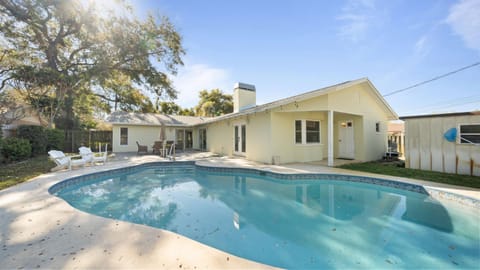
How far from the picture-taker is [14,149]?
30.8 feet

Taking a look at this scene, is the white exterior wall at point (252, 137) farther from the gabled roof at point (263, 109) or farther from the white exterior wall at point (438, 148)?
the white exterior wall at point (438, 148)

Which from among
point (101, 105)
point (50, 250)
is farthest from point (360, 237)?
point (101, 105)

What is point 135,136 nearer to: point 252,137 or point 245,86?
point 245,86

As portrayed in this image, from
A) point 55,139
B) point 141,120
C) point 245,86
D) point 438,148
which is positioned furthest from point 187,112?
point 438,148

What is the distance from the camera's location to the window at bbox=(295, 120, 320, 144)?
10360mm

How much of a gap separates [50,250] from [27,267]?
34 centimetres

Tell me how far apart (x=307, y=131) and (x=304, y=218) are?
22.9 feet

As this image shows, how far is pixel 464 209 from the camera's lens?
452 cm

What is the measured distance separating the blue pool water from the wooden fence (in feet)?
36.7

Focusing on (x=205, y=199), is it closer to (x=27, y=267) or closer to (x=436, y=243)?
(x=27, y=267)

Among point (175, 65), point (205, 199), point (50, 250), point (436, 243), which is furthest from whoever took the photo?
point (175, 65)

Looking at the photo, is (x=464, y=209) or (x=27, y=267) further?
(x=464, y=209)

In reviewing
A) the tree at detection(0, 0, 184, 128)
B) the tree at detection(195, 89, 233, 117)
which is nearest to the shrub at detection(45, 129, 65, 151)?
the tree at detection(0, 0, 184, 128)

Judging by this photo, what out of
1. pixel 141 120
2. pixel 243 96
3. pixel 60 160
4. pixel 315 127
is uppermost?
pixel 243 96
